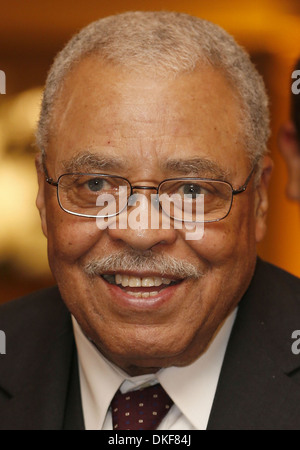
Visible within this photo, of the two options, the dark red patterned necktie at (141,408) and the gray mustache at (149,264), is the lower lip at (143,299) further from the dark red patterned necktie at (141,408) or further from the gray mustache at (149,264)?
the dark red patterned necktie at (141,408)

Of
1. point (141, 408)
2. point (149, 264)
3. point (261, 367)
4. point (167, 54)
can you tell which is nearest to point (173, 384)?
point (141, 408)

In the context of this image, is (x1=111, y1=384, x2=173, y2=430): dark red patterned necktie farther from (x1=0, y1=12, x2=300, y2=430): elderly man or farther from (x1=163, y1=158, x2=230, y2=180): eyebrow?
(x1=163, y1=158, x2=230, y2=180): eyebrow

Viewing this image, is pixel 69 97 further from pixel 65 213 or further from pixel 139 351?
pixel 139 351

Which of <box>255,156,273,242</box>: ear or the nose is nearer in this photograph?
the nose

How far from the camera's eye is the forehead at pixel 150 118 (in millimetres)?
1480

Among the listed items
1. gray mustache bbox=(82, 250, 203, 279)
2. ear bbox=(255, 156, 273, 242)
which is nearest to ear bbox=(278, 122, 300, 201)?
ear bbox=(255, 156, 273, 242)

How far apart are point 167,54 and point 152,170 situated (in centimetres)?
29

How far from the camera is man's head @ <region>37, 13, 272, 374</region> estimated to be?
4.88ft

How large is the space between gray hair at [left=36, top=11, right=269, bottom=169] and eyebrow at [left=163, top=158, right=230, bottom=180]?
141 mm

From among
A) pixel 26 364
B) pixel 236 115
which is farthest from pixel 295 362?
pixel 26 364

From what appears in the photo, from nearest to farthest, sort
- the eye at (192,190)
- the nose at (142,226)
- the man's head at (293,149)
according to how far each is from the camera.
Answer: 1. the nose at (142,226)
2. the eye at (192,190)
3. the man's head at (293,149)

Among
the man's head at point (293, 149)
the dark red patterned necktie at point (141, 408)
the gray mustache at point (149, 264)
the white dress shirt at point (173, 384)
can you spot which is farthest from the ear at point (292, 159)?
the dark red patterned necktie at point (141, 408)

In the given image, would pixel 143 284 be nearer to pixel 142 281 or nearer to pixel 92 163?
pixel 142 281

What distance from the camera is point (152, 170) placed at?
1.48 m
